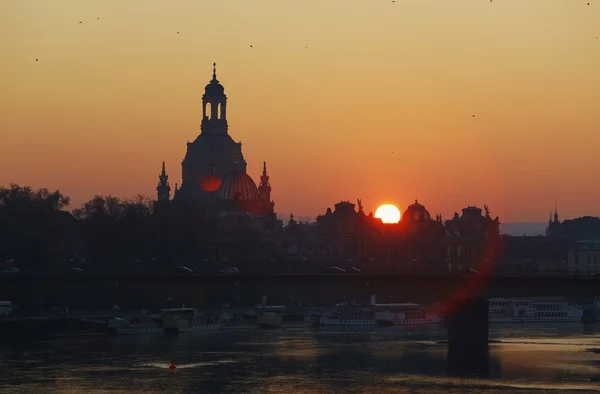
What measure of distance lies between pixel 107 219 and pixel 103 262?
995 cm

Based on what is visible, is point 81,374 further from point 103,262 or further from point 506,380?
point 103,262

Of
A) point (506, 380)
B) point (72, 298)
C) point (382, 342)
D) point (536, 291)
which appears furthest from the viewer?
point (72, 298)


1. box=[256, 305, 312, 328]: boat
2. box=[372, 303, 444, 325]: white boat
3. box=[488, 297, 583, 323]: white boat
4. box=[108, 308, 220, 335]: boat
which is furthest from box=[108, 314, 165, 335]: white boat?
box=[488, 297, 583, 323]: white boat

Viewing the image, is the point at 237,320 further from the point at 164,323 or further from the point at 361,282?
the point at 361,282

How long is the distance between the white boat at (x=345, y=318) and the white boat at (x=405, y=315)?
99 cm

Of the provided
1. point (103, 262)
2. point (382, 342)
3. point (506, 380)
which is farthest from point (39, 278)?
point (103, 262)

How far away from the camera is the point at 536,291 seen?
127312 mm

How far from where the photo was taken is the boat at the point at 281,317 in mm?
168250

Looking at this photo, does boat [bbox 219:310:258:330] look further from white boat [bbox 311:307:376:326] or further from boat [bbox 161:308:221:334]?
white boat [bbox 311:307:376:326]

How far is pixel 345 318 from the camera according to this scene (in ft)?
586

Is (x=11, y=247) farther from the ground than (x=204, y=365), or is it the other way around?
(x=11, y=247)

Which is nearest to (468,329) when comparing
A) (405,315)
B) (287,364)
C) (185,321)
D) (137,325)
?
(287,364)

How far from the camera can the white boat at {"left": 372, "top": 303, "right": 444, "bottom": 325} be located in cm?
17862

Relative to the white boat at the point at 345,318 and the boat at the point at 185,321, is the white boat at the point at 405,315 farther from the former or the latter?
the boat at the point at 185,321
